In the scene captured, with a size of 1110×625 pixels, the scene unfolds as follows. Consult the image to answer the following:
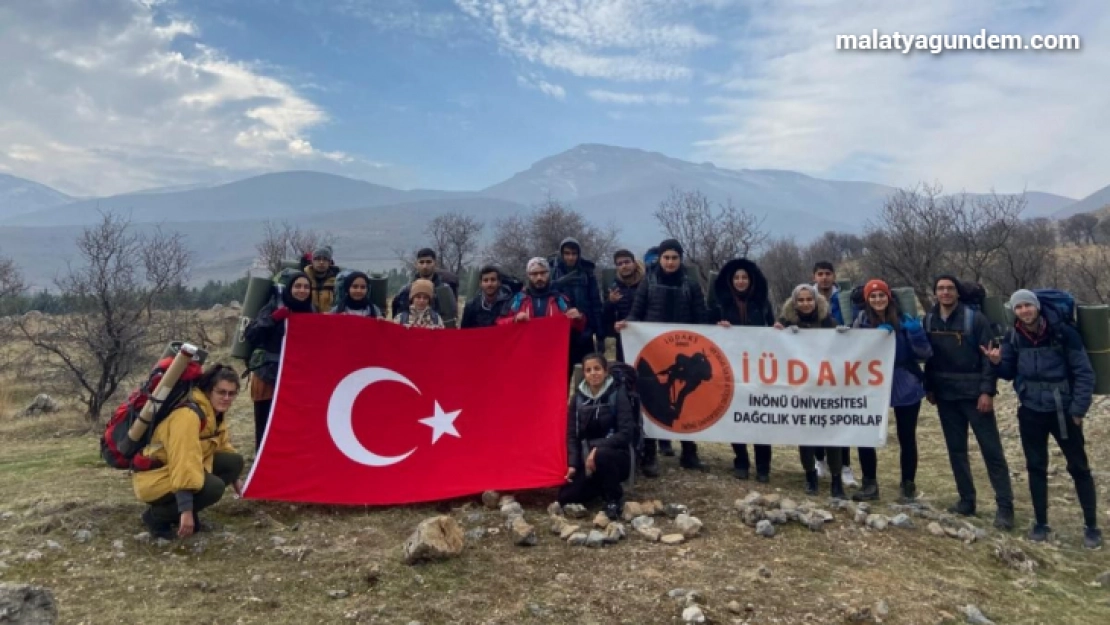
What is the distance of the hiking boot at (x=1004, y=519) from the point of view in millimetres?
6363

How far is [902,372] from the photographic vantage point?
6.80 metres

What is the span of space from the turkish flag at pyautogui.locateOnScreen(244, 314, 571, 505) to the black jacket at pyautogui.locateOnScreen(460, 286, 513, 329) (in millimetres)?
485

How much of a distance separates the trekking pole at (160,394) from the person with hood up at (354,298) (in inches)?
78.5

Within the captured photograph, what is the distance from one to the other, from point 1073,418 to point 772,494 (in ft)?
8.54

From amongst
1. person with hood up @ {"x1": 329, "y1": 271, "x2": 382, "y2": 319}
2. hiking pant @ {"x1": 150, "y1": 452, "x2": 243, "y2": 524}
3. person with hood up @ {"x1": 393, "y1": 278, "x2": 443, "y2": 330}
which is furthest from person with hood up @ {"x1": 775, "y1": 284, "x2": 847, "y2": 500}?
hiking pant @ {"x1": 150, "y1": 452, "x2": 243, "y2": 524}

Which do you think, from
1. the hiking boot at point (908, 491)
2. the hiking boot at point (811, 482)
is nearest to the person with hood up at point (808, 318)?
the hiking boot at point (811, 482)

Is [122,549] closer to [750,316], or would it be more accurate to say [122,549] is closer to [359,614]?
[359,614]

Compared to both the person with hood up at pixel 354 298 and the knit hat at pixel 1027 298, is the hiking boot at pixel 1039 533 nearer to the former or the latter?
the knit hat at pixel 1027 298

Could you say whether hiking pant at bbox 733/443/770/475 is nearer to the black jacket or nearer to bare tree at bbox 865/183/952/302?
the black jacket

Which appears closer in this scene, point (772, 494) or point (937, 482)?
point (772, 494)

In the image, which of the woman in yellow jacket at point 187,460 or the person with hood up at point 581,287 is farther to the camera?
the person with hood up at point 581,287

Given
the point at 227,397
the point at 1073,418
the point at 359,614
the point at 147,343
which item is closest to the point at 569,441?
the point at 359,614

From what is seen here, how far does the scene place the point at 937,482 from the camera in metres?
8.23

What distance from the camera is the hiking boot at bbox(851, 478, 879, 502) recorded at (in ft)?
22.6
